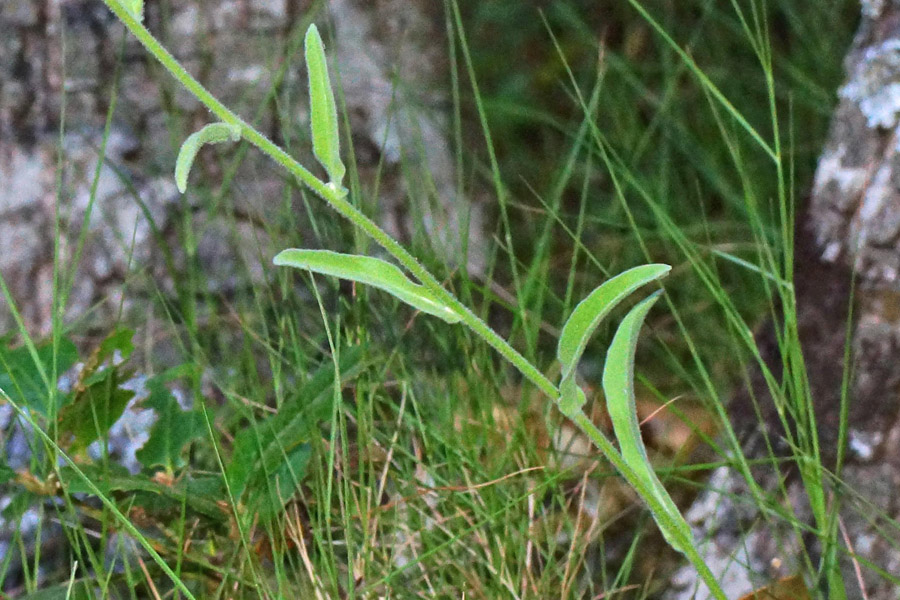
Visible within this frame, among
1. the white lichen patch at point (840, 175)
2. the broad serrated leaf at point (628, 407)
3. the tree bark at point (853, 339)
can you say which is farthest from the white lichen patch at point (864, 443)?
the broad serrated leaf at point (628, 407)

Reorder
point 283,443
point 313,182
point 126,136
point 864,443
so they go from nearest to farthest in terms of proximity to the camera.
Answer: point 313,182
point 283,443
point 864,443
point 126,136

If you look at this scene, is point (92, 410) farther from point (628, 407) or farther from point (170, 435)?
point (628, 407)

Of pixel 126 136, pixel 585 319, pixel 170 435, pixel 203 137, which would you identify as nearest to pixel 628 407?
pixel 585 319

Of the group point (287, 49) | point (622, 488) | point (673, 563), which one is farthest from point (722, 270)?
point (287, 49)

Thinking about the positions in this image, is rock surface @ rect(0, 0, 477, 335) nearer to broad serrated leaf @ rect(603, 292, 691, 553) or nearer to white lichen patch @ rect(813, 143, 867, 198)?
white lichen patch @ rect(813, 143, 867, 198)

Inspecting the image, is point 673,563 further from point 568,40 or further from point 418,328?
point 568,40

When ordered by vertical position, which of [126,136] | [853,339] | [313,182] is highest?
[313,182]
